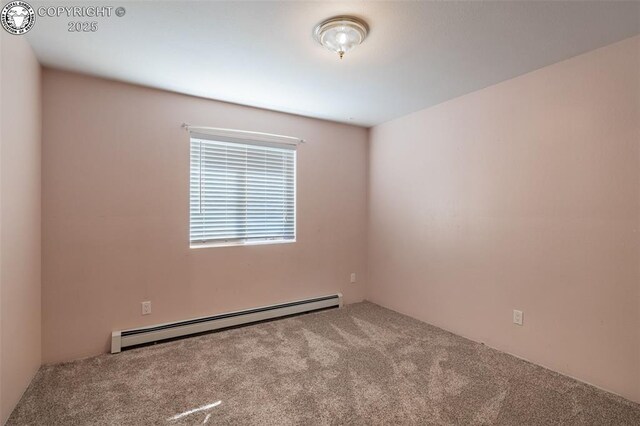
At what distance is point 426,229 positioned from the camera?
133 inches

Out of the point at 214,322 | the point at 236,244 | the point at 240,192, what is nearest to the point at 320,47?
the point at 240,192

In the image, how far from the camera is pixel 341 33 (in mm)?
1902

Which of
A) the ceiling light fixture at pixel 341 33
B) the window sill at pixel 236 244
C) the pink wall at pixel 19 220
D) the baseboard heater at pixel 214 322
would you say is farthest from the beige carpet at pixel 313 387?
the ceiling light fixture at pixel 341 33

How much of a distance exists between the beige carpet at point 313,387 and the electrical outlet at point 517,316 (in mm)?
298

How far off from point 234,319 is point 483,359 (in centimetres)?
231

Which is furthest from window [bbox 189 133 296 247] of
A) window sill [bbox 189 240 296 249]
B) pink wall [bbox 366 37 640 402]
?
pink wall [bbox 366 37 640 402]

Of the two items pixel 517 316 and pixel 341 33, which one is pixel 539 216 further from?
pixel 341 33

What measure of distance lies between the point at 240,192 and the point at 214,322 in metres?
1.35

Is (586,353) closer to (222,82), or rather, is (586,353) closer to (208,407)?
(208,407)

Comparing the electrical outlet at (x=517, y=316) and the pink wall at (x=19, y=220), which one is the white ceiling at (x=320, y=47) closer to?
the pink wall at (x=19, y=220)

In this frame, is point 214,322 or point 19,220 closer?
point 19,220

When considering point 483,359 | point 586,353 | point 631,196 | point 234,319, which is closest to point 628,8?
point 631,196

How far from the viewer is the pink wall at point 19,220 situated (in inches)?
68.4

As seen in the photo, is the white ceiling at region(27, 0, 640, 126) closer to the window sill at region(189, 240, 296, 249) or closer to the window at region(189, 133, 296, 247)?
the window at region(189, 133, 296, 247)
